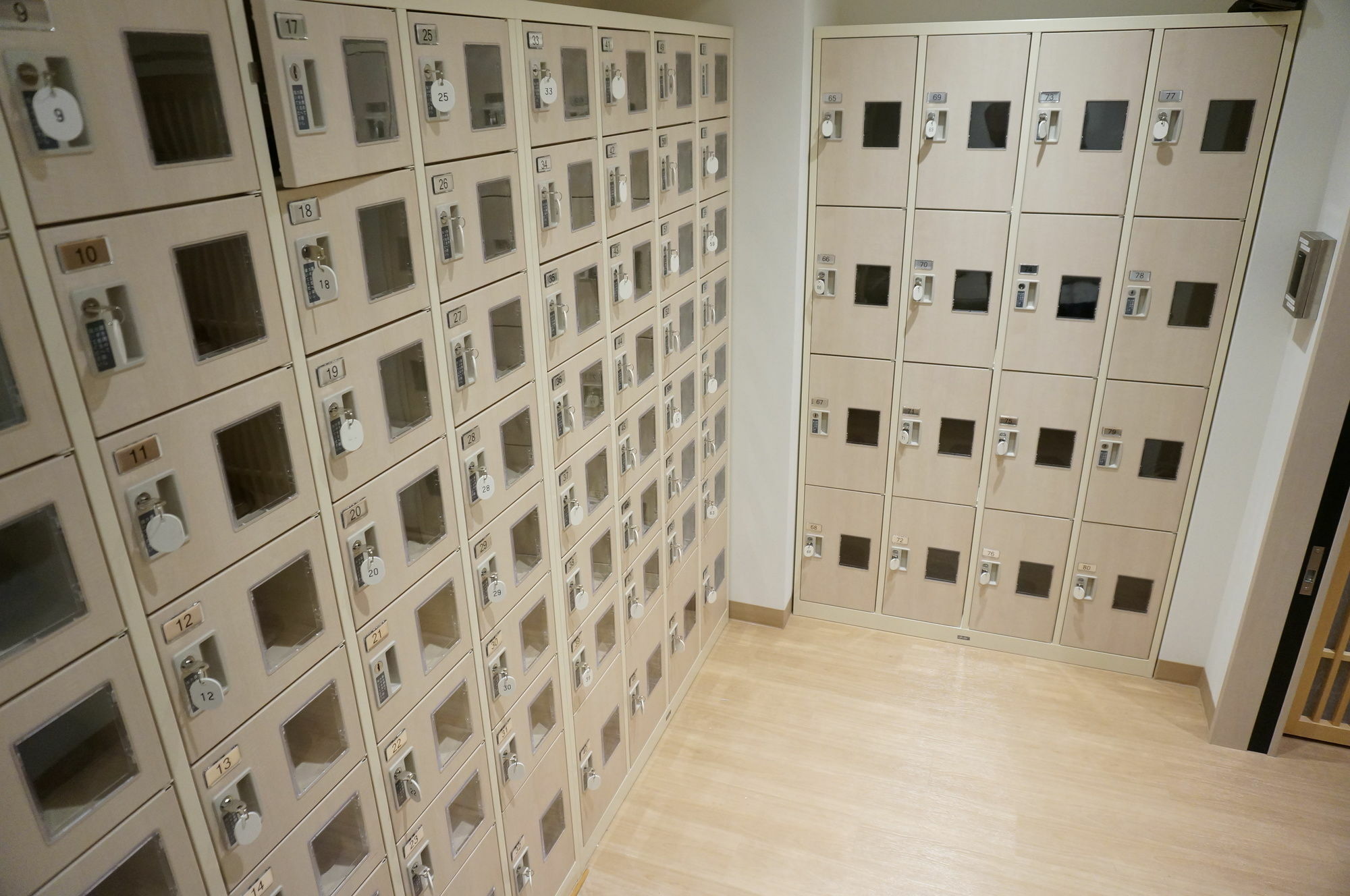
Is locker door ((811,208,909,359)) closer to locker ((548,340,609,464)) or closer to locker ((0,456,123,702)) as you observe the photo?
locker ((548,340,609,464))

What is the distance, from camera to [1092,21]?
11.9 ft

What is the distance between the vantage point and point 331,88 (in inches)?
67.6

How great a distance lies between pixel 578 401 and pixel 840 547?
243cm

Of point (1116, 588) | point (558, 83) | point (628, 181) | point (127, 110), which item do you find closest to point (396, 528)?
point (127, 110)

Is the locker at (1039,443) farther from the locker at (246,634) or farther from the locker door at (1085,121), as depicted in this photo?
the locker at (246,634)

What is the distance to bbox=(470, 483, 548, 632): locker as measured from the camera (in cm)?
245

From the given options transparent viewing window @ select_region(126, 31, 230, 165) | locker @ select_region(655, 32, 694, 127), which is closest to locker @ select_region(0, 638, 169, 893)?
transparent viewing window @ select_region(126, 31, 230, 165)

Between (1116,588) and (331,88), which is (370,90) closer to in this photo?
(331,88)

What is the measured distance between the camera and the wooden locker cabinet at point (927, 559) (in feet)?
15.0

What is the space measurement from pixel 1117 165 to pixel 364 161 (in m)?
3.28

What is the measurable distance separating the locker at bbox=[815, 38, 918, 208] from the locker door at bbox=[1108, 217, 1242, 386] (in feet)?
3.60

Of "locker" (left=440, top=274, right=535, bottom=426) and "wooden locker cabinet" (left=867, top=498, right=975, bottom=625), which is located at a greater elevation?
"locker" (left=440, top=274, right=535, bottom=426)

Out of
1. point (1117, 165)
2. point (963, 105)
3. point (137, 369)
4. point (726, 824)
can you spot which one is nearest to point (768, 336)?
point (963, 105)

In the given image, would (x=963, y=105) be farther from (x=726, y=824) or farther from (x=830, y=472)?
Result: (x=726, y=824)
